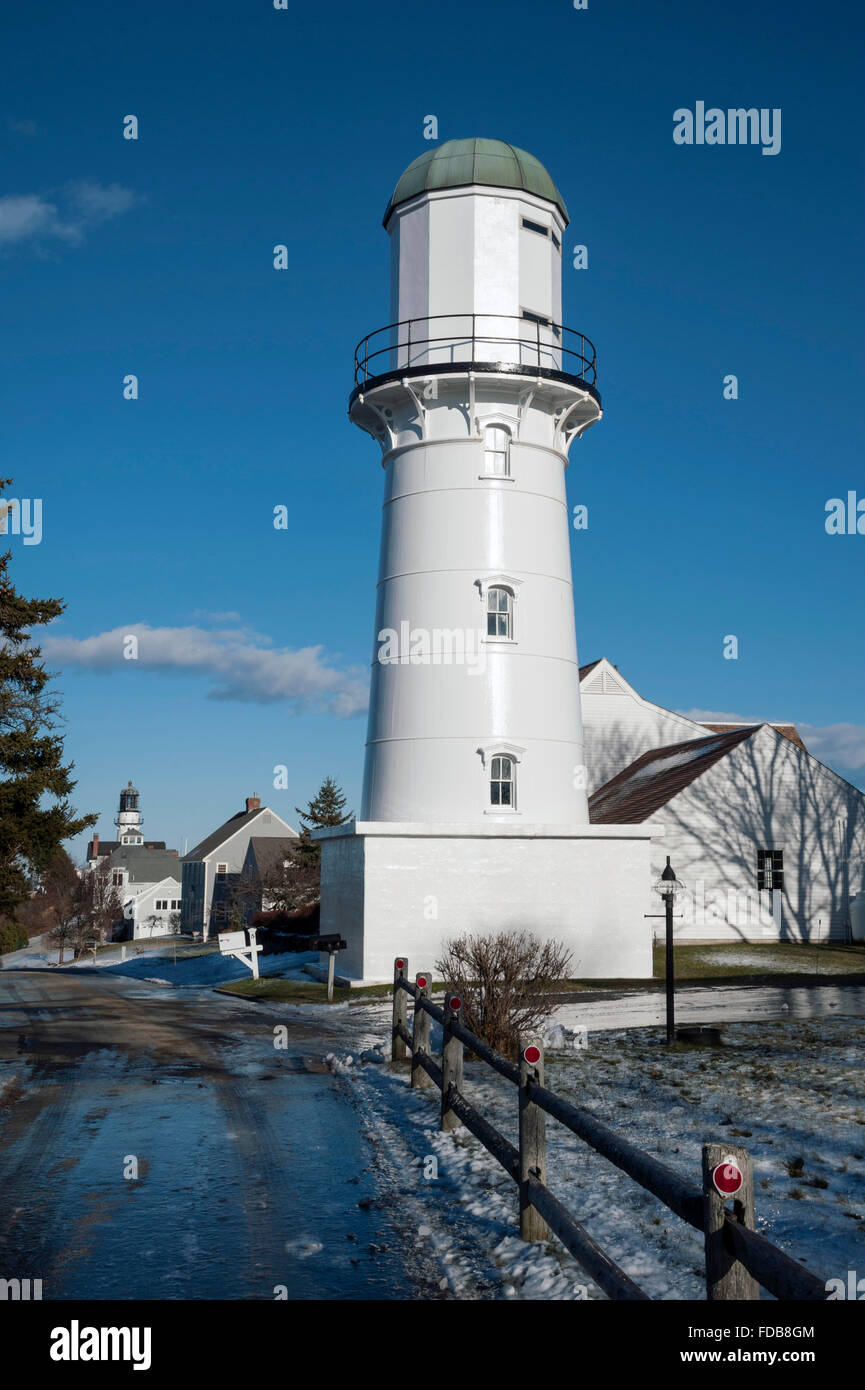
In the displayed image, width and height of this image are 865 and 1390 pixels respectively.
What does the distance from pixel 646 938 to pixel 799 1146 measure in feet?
60.0

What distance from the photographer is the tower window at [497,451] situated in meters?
27.1

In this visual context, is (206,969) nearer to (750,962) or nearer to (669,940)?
(750,962)

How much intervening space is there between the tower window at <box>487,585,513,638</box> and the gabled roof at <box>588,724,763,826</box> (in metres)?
9.05

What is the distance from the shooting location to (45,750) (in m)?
30.1

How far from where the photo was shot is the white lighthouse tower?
2569 cm

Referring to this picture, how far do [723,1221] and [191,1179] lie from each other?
17.1 ft

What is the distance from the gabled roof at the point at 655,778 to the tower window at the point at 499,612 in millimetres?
9054

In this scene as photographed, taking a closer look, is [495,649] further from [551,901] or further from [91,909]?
[91,909]

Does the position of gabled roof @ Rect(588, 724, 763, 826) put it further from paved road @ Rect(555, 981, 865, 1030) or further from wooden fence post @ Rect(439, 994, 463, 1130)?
wooden fence post @ Rect(439, 994, 463, 1130)

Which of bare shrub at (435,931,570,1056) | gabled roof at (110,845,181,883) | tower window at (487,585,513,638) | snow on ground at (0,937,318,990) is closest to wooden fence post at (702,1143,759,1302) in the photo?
bare shrub at (435,931,570,1056)

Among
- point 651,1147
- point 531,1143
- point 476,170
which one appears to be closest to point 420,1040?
point 651,1147

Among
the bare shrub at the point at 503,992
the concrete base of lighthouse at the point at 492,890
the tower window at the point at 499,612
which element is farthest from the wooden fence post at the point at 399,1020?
the tower window at the point at 499,612

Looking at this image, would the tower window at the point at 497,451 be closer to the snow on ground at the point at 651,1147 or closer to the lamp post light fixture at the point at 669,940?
the lamp post light fixture at the point at 669,940

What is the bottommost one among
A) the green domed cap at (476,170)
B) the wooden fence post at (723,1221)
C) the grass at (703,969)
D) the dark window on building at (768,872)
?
the grass at (703,969)
